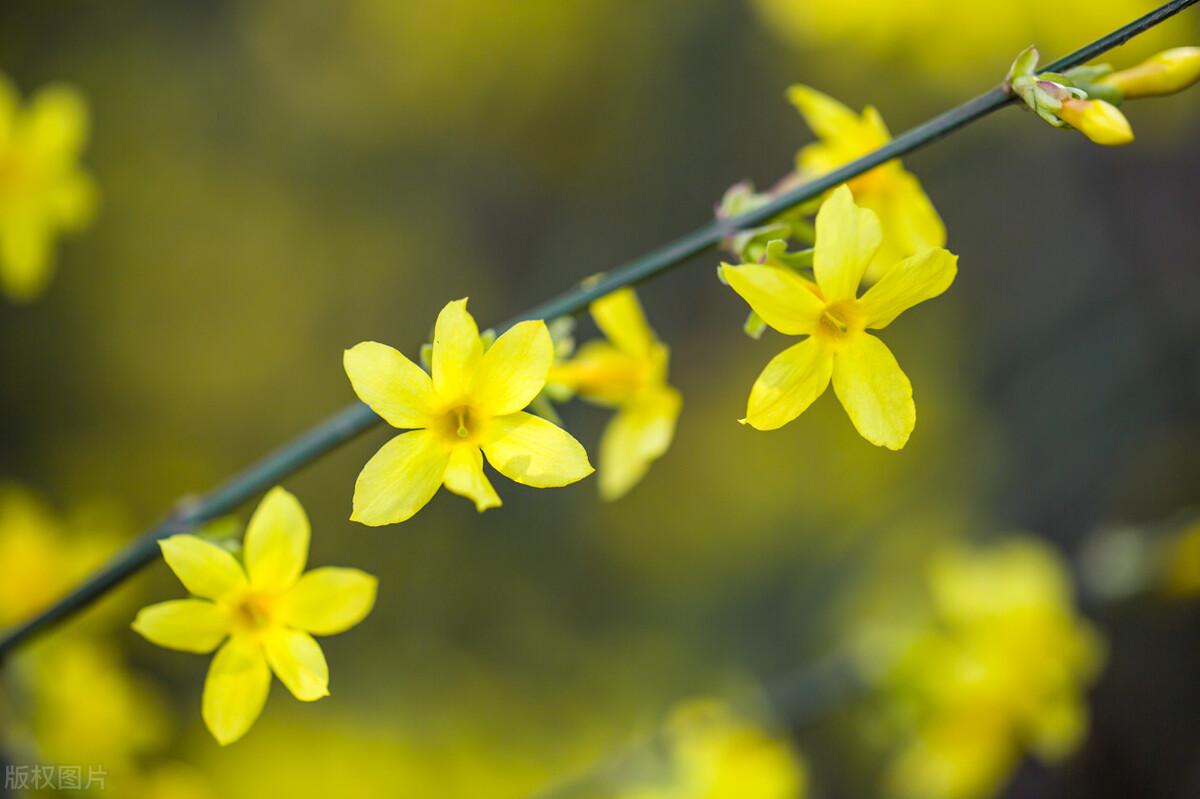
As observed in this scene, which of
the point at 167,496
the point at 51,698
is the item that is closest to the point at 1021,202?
the point at 167,496

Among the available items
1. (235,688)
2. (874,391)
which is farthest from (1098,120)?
(235,688)

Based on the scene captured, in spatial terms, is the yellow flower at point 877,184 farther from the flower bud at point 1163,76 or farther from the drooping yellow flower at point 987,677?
the drooping yellow flower at point 987,677

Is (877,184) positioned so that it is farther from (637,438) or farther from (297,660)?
(297,660)

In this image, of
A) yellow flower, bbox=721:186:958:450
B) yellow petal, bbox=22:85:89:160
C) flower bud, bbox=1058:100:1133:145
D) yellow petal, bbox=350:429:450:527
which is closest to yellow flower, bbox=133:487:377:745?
yellow petal, bbox=350:429:450:527

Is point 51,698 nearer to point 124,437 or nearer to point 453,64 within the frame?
point 124,437

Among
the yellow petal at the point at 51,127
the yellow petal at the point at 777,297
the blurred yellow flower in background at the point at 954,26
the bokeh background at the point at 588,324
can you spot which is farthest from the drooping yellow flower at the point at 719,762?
the blurred yellow flower in background at the point at 954,26

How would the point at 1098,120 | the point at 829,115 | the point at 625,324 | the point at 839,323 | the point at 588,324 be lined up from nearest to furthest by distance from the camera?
the point at 1098,120, the point at 839,323, the point at 829,115, the point at 625,324, the point at 588,324
